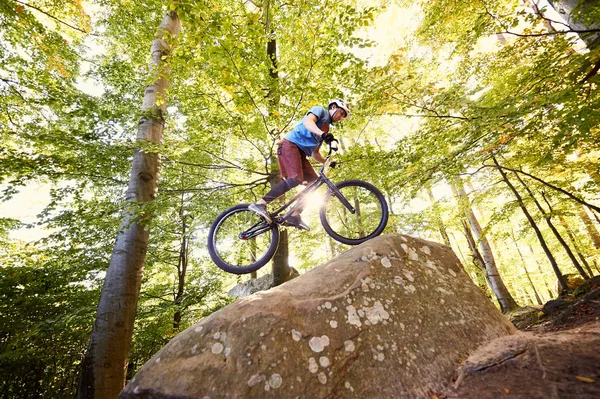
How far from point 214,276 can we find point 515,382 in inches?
337

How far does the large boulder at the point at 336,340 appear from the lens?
6.20 feet

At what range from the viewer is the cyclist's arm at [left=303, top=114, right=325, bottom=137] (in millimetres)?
3729

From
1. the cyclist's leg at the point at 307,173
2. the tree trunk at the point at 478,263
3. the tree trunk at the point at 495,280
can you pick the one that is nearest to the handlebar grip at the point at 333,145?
the cyclist's leg at the point at 307,173

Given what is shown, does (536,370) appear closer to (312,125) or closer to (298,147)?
(312,125)

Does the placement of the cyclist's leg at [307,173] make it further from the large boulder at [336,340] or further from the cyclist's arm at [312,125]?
the large boulder at [336,340]

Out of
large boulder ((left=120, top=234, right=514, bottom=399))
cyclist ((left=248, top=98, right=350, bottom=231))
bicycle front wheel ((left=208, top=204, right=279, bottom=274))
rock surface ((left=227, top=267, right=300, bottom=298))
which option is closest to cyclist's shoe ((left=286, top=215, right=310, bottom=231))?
cyclist ((left=248, top=98, right=350, bottom=231))

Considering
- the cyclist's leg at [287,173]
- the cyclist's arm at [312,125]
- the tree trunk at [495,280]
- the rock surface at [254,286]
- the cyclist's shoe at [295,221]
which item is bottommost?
the tree trunk at [495,280]

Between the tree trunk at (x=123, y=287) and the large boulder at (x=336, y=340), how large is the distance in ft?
9.58

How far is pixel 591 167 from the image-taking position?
6.44 meters

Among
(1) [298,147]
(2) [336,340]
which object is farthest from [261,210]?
(2) [336,340]

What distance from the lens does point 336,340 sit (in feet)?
7.03

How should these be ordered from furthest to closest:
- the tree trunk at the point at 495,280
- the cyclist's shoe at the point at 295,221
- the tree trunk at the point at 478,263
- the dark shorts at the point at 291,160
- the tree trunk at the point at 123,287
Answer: the tree trunk at the point at 478,263 < the tree trunk at the point at 495,280 < the cyclist's shoe at the point at 295,221 < the dark shorts at the point at 291,160 < the tree trunk at the point at 123,287

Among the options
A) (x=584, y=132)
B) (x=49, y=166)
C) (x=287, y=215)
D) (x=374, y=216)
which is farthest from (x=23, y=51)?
(x=584, y=132)

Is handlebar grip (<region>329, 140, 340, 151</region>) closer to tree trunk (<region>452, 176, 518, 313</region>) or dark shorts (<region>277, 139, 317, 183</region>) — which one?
dark shorts (<region>277, 139, 317, 183</region>)
